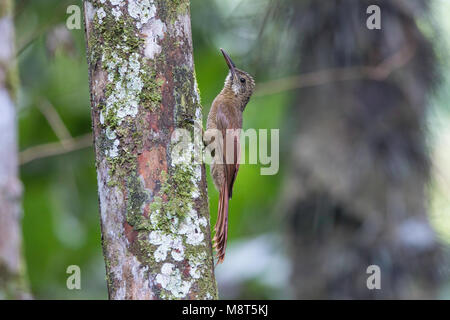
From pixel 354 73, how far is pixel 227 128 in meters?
1.79

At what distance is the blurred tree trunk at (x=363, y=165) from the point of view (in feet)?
17.3

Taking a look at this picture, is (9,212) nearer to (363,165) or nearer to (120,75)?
(120,75)

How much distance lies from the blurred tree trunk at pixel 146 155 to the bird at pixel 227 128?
1.14 m

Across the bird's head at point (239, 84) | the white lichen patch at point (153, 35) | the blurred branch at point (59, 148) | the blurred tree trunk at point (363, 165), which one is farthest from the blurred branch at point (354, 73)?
the white lichen patch at point (153, 35)

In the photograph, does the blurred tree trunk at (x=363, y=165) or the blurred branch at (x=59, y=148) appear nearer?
the blurred branch at (x=59, y=148)

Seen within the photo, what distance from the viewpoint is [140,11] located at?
2408mm

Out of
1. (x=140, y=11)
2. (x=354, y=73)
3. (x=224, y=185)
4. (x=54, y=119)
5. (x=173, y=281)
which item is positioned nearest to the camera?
(x=173, y=281)

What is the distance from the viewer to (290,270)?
5762 mm

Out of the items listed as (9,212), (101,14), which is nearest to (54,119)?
(9,212)

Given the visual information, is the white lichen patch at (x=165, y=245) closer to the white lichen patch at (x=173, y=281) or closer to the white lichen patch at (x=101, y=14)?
the white lichen patch at (x=173, y=281)

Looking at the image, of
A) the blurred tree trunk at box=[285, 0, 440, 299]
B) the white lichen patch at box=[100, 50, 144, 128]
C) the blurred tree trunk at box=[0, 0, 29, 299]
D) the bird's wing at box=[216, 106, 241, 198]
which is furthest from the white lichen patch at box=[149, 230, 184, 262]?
the blurred tree trunk at box=[285, 0, 440, 299]

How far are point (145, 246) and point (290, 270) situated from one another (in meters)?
3.75

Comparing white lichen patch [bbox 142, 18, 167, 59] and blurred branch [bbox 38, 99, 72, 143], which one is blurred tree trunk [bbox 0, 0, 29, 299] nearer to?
blurred branch [bbox 38, 99, 72, 143]

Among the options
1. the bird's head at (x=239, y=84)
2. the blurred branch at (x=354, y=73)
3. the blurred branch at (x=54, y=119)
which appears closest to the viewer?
the bird's head at (x=239, y=84)
